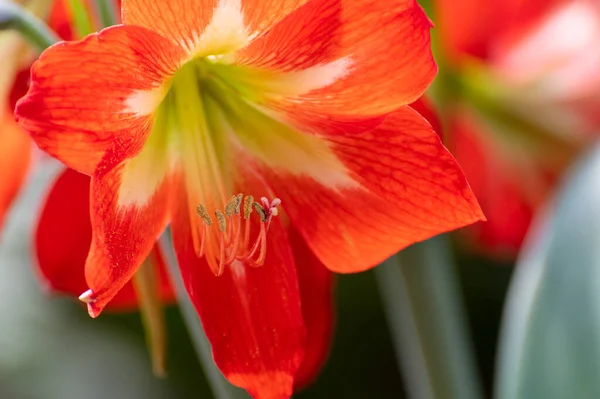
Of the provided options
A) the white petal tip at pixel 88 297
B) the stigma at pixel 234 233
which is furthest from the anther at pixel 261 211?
the white petal tip at pixel 88 297

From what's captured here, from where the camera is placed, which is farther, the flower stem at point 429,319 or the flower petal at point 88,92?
the flower stem at point 429,319

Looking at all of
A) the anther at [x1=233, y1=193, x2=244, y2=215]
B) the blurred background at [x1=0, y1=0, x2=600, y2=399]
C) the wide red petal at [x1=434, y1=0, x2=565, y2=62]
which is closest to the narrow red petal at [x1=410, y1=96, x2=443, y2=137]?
the blurred background at [x1=0, y1=0, x2=600, y2=399]

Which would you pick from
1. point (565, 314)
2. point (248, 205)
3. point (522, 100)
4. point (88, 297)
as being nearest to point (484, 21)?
point (522, 100)

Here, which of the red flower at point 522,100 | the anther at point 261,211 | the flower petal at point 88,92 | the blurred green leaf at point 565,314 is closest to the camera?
the flower petal at point 88,92

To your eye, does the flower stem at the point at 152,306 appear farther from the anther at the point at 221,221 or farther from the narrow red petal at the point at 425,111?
the narrow red petal at the point at 425,111

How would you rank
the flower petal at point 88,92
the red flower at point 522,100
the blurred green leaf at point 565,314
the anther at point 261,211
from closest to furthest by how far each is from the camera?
the flower petal at point 88,92
the anther at point 261,211
the blurred green leaf at point 565,314
the red flower at point 522,100

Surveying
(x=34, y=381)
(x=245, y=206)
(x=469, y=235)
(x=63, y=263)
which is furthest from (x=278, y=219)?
(x=34, y=381)

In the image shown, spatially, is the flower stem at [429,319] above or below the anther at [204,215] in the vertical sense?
below

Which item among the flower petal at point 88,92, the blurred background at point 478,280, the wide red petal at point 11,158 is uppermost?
the flower petal at point 88,92
